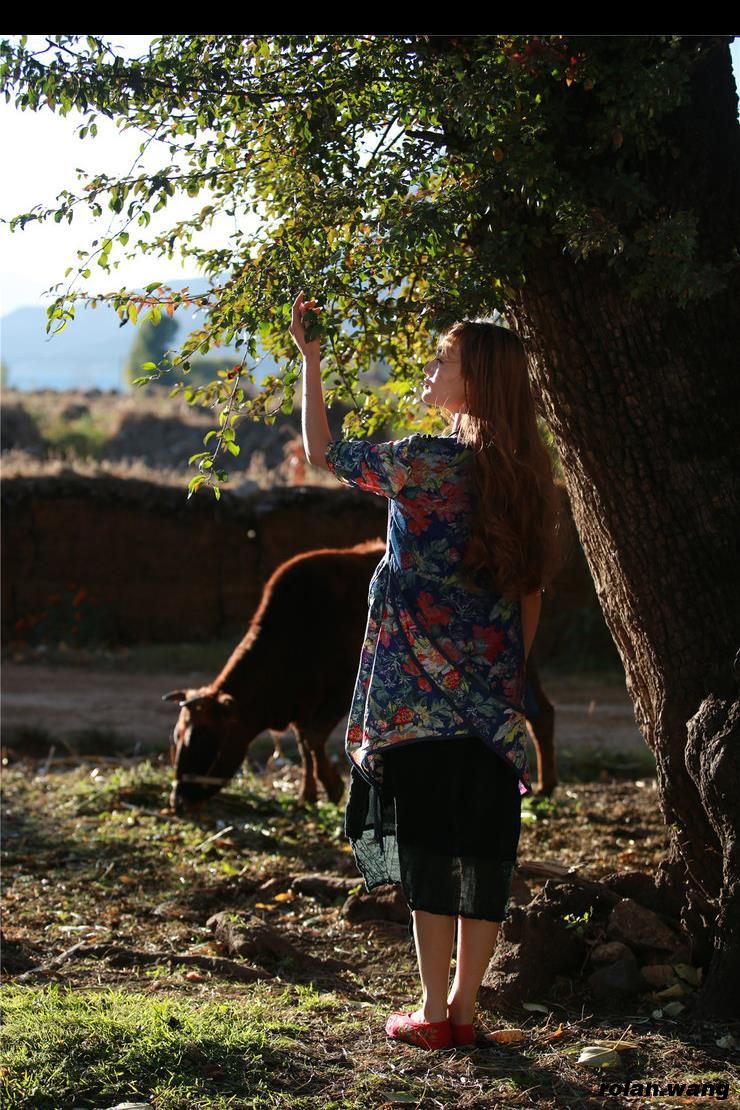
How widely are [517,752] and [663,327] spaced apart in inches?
68.8

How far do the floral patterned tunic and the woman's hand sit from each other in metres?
0.40

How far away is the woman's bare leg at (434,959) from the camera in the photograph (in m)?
3.84

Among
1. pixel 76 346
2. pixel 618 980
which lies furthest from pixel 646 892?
pixel 76 346

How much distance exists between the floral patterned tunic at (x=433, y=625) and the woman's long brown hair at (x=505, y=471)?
A: 5cm

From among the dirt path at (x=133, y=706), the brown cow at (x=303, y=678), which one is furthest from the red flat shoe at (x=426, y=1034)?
the dirt path at (x=133, y=706)

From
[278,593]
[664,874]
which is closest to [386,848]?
[664,874]

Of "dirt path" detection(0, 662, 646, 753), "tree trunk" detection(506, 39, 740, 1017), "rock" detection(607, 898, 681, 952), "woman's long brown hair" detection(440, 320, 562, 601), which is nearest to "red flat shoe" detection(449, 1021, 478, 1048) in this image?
"rock" detection(607, 898, 681, 952)

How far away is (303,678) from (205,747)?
901 mm

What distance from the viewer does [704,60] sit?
4.66m

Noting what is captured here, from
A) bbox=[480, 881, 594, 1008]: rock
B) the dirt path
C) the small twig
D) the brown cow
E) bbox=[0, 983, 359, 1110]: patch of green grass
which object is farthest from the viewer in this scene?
the dirt path

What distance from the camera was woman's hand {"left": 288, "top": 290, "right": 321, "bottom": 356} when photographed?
405 cm

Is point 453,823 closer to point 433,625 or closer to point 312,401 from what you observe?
point 433,625

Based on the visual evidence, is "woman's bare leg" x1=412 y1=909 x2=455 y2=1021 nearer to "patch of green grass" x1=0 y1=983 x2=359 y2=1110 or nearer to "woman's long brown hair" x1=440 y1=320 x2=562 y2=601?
"patch of green grass" x1=0 y1=983 x2=359 y2=1110

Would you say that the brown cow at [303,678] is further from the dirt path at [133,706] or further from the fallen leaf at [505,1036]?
the fallen leaf at [505,1036]
